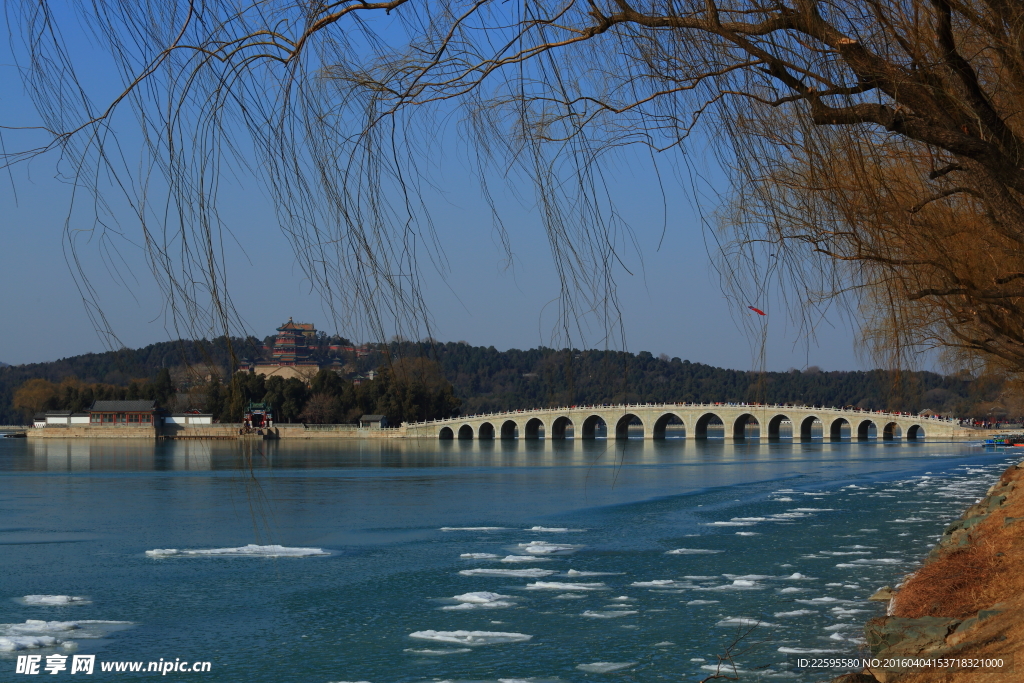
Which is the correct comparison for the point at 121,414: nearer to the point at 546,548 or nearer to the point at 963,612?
the point at 546,548

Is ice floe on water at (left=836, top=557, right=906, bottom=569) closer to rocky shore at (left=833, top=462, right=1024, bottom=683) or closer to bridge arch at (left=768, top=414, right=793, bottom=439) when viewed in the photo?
rocky shore at (left=833, top=462, right=1024, bottom=683)

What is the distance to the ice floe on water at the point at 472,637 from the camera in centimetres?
1184

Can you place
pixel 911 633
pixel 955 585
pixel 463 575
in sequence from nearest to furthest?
pixel 911 633 → pixel 955 585 → pixel 463 575

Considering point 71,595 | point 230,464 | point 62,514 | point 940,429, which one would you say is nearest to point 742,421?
point 940,429

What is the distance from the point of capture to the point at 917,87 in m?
3.51

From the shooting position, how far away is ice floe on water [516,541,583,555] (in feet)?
61.5

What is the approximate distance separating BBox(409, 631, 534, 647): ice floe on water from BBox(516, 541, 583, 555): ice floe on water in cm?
643

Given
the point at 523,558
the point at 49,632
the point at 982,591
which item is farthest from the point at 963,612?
the point at 49,632

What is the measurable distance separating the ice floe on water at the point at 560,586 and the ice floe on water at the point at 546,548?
323 centimetres

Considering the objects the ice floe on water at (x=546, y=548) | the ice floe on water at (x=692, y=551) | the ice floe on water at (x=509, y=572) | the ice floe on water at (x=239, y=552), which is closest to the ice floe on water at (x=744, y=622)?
the ice floe on water at (x=509, y=572)

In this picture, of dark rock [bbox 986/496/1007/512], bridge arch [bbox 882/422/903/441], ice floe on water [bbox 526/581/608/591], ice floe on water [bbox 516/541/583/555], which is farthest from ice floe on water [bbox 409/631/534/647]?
bridge arch [bbox 882/422/903/441]

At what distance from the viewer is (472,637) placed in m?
12.1

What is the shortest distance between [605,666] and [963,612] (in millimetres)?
4048

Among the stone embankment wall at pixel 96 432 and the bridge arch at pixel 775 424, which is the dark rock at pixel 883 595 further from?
the stone embankment wall at pixel 96 432
